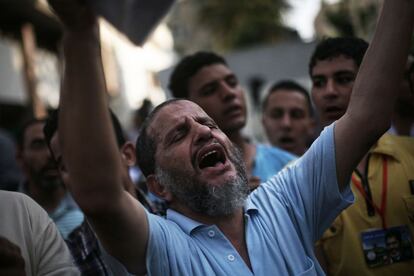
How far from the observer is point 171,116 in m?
1.94

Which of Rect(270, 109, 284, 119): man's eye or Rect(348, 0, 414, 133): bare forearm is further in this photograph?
Rect(270, 109, 284, 119): man's eye

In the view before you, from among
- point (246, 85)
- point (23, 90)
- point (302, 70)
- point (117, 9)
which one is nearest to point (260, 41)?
point (23, 90)

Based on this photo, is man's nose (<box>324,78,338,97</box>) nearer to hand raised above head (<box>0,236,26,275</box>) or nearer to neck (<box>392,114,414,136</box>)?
neck (<box>392,114,414,136</box>)

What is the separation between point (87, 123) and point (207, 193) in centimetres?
68

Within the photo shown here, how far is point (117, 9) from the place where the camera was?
1.15 m

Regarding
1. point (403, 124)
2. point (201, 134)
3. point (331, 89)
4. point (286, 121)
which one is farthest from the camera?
point (286, 121)

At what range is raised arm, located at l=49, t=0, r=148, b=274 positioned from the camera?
45.6 inches

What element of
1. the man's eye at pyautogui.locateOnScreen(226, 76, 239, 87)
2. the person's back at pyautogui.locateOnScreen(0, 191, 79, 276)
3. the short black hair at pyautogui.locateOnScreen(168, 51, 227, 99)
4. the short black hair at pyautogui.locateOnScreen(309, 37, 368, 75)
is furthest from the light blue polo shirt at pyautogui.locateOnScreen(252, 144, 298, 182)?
the person's back at pyautogui.locateOnScreen(0, 191, 79, 276)

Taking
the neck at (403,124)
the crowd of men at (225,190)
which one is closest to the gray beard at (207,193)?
the crowd of men at (225,190)

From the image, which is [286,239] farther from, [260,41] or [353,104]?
[260,41]

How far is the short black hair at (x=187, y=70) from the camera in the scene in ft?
10.9

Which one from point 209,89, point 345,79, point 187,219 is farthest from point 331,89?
point 209,89

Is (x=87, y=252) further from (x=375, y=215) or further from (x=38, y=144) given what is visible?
(x=38, y=144)

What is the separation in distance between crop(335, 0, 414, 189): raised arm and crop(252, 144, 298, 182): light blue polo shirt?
4.45ft
